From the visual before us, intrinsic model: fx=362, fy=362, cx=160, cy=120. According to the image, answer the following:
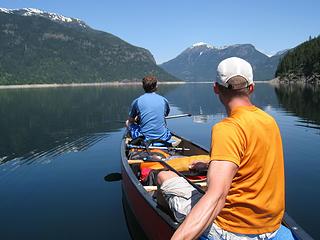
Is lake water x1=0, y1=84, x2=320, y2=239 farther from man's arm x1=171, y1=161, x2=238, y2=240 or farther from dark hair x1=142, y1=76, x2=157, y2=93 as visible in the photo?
man's arm x1=171, y1=161, x2=238, y2=240

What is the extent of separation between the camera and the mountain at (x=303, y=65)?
9800cm

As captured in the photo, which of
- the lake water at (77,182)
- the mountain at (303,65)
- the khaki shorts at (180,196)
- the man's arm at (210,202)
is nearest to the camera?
the man's arm at (210,202)

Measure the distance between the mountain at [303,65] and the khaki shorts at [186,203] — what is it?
99859 millimetres

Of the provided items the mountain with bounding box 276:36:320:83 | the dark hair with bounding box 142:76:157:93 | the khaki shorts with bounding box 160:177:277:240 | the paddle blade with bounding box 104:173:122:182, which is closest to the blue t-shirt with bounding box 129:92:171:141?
the dark hair with bounding box 142:76:157:93

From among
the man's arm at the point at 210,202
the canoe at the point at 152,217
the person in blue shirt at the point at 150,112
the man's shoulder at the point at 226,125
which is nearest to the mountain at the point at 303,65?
the person in blue shirt at the point at 150,112

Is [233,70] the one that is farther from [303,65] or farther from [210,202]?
[303,65]

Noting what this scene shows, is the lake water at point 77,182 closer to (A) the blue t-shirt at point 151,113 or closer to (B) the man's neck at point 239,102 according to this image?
(A) the blue t-shirt at point 151,113

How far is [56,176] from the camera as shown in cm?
1262

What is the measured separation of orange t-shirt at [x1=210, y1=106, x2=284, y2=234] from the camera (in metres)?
2.76

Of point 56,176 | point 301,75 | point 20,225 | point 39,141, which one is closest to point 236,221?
point 20,225

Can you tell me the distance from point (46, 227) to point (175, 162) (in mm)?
3694

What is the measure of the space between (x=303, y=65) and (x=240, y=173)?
113m

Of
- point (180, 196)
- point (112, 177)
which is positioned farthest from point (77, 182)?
point (180, 196)

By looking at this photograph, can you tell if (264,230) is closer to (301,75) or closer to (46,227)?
(46,227)
